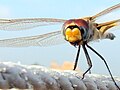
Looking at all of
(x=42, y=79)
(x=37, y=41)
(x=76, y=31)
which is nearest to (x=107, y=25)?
(x=37, y=41)

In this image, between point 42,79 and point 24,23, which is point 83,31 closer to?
point 24,23

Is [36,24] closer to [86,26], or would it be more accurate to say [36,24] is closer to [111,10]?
[111,10]

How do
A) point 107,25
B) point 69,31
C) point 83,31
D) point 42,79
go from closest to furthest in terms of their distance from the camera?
1. point 42,79
2. point 69,31
3. point 83,31
4. point 107,25

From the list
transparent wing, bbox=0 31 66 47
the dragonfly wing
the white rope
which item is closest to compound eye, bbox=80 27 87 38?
the dragonfly wing

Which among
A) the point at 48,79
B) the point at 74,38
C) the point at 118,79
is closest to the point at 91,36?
the point at 74,38

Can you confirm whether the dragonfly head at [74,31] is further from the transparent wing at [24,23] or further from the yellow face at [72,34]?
the transparent wing at [24,23]

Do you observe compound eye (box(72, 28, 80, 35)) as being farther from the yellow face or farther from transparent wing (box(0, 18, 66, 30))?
transparent wing (box(0, 18, 66, 30))

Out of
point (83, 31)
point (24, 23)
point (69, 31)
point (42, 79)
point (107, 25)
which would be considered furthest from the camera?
point (24, 23)
